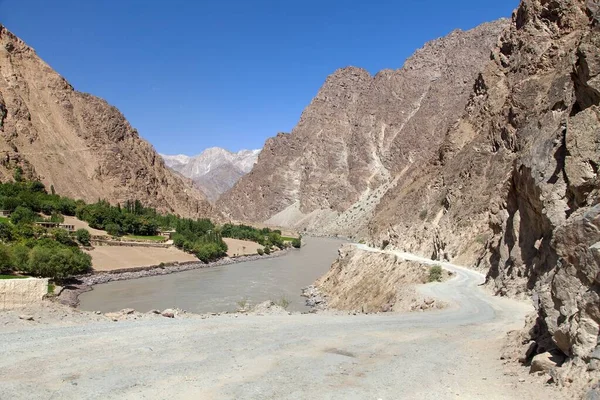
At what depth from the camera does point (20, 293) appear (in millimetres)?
19219

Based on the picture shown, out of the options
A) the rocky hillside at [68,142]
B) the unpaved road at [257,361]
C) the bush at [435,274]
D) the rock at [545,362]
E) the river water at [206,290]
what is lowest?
the river water at [206,290]

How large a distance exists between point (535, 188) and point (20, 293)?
19.5 meters

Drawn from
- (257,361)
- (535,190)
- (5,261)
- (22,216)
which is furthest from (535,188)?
(22,216)

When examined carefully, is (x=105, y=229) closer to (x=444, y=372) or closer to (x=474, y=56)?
(x=444, y=372)

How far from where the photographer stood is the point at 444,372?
1020 cm

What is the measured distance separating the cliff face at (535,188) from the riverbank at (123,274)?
84.1 feet

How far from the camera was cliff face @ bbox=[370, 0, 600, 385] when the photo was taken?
8656 mm

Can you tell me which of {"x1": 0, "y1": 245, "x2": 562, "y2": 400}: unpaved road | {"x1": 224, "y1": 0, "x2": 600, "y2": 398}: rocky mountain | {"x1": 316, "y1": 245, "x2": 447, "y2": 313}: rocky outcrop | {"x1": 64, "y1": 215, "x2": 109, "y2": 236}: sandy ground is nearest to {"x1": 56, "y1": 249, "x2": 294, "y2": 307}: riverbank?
{"x1": 64, "y1": 215, "x2": 109, "y2": 236}: sandy ground

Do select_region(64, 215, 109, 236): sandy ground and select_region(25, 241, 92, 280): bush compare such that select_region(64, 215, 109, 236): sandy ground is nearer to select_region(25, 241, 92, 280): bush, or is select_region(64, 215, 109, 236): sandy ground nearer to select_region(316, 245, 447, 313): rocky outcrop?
select_region(25, 241, 92, 280): bush

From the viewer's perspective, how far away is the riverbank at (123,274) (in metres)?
43.9

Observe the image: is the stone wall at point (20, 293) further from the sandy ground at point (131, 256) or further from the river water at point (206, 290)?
the sandy ground at point (131, 256)

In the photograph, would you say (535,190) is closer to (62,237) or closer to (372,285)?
(372,285)

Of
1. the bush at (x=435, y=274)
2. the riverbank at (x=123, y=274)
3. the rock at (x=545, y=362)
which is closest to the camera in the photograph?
the rock at (x=545, y=362)

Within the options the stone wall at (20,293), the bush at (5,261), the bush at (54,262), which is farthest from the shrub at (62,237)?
Result: the stone wall at (20,293)
